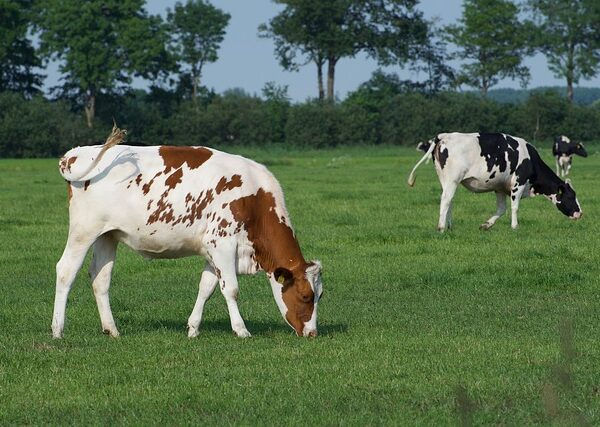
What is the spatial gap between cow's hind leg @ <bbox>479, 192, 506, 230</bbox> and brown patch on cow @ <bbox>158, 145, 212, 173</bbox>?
11.0 metres

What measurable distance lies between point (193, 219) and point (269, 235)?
677 millimetres

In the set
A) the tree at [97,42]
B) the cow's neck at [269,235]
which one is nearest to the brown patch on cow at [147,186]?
the cow's neck at [269,235]

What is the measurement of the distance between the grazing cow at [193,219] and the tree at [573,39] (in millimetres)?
94302

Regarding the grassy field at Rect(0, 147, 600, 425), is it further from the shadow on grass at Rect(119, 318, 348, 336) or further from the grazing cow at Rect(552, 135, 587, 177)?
the grazing cow at Rect(552, 135, 587, 177)

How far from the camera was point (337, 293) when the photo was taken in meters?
13.8

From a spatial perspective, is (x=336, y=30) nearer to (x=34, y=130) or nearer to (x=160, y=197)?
(x=34, y=130)

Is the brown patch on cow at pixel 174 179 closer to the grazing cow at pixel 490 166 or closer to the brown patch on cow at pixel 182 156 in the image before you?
the brown patch on cow at pixel 182 156

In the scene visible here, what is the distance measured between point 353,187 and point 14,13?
5776cm

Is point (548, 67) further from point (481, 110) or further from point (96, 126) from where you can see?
point (96, 126)

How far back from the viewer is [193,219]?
33.6 feet

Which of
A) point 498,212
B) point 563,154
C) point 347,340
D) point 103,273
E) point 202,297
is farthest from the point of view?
point 563,154

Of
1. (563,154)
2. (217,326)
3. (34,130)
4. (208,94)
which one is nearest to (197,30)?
(208,94)

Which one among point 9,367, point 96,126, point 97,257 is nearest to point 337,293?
point 97,257

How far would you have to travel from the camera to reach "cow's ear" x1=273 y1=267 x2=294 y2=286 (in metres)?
10.3
